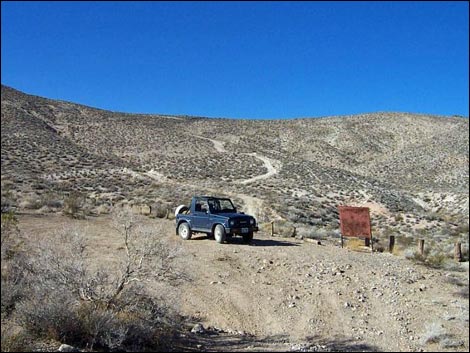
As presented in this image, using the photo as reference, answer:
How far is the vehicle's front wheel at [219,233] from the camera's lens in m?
17.7

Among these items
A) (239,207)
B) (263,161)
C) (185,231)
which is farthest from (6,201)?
(263,161)

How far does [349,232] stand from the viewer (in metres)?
19.0

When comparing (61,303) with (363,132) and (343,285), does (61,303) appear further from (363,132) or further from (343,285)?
(363,132)

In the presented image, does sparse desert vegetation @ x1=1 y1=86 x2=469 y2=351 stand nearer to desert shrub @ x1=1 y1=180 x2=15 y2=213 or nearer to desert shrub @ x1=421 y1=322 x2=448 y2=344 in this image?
desert shrub @ x1=421 y1=322 x2=448 y2=344

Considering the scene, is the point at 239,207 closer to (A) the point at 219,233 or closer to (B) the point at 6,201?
(B) the point at 6,201

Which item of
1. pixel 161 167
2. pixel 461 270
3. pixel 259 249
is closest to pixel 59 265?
pixel 259 249

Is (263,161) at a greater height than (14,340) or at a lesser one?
greater

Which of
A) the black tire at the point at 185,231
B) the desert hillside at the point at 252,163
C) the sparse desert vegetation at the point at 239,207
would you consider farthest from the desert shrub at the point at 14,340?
the desert hillside at the point at 252,163

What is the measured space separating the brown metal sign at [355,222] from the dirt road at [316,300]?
1790 mm

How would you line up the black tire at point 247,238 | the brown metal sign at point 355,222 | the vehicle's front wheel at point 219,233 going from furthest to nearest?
the brown metal sign at point 355,222 → the black tire at point 247,238 → the vehicle's front wheel at point 219,233

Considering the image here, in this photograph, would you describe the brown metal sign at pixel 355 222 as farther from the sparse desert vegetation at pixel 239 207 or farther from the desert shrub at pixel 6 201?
the desert shrub at pixel 6 201

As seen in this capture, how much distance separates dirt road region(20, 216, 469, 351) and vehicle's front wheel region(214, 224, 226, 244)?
58cm

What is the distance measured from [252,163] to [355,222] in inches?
1778

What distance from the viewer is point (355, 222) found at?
1894cm
